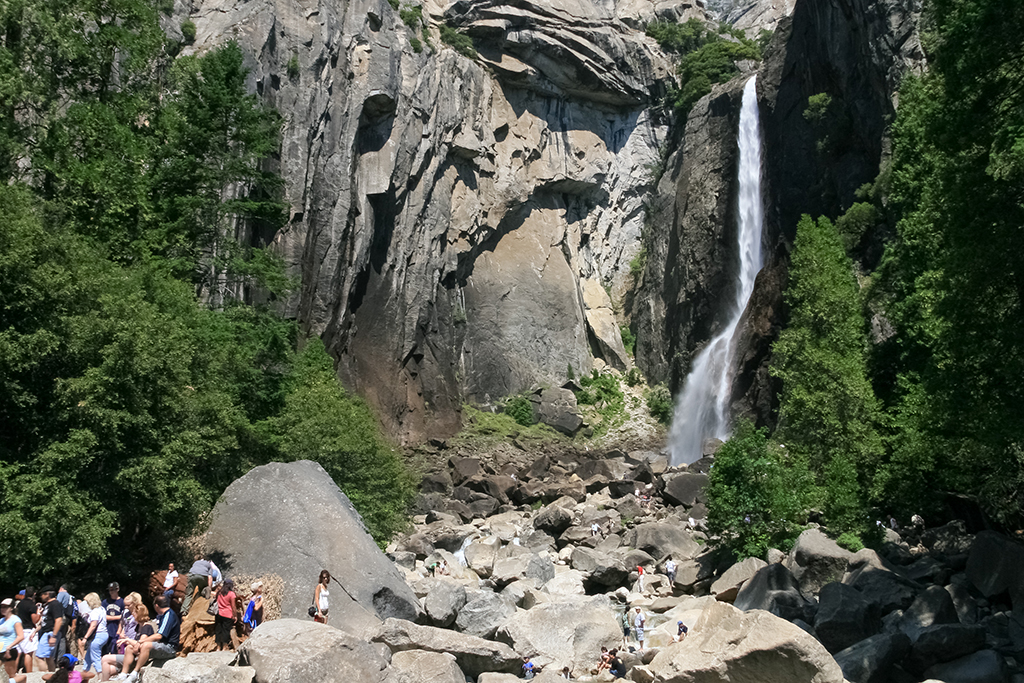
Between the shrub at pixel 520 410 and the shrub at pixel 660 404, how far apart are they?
Answer: 8792 millimetres

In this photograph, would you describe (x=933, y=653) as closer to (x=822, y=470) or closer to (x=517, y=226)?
(x=822, y=470)

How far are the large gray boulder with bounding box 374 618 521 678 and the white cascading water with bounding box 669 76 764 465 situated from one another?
1320 inches

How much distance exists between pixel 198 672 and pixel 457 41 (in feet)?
176

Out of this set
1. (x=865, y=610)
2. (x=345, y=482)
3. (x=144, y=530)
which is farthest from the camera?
(x=345, y=482)

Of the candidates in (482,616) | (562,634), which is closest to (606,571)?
(482,616)

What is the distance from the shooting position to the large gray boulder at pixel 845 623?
14.7 meters

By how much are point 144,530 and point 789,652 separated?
1263 cm

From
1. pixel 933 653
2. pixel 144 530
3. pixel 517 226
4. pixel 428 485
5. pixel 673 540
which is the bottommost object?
pixel 428 485

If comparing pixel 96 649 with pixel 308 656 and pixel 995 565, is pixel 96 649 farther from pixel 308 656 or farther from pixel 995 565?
pixel 995 565

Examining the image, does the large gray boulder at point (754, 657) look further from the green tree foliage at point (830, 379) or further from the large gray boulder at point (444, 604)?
the green tree foliage at point (830, 379)

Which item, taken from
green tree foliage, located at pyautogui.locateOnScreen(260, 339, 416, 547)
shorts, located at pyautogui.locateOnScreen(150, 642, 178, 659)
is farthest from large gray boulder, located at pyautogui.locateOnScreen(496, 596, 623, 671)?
green tree foliage, located at pyautogui.locateOnScreen(260, 339, 416, 547)

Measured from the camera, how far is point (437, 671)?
1155 centimetres

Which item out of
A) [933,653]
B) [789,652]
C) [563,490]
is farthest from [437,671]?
[563,490]

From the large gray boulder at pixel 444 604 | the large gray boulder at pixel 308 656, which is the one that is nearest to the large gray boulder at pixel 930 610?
the large gray boulder at pixel 444 604
